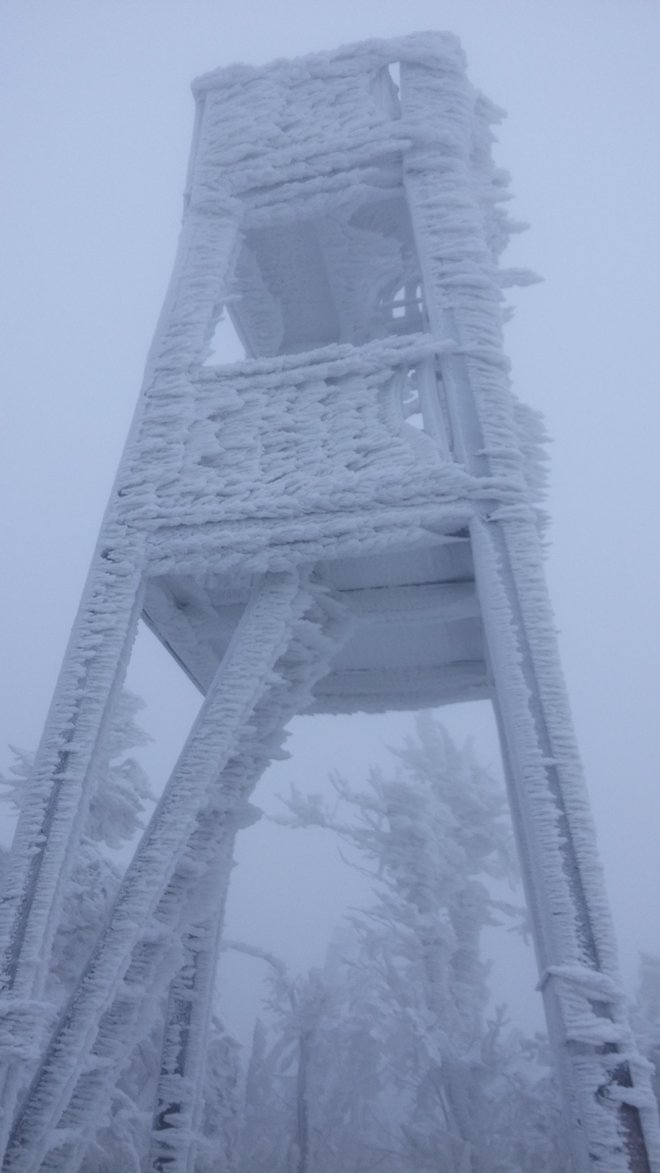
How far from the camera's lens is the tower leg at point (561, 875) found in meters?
2.17

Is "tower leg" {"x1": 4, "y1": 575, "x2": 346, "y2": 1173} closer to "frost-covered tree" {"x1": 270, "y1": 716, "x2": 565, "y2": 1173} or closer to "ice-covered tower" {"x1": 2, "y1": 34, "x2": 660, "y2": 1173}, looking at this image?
"ice-covered tower" {"x1": 2, "y1": 34, "x2": 660, "y2": 1173}

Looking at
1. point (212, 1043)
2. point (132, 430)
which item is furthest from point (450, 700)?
point (212, 1043)

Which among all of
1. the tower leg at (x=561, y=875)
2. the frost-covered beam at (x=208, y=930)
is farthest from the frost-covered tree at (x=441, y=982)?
the tower leg at (x=561, y=875)

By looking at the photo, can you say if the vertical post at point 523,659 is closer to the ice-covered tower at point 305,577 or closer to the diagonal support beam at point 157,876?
the ice-covered tower at point 305,577

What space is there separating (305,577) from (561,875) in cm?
172

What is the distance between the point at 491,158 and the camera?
491cm

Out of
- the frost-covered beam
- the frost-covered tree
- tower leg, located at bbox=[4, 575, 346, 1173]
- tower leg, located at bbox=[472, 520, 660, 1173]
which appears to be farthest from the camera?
the frost-covered tree

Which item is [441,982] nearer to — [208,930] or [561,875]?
[208,930]

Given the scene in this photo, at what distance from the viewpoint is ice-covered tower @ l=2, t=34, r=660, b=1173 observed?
2.67m

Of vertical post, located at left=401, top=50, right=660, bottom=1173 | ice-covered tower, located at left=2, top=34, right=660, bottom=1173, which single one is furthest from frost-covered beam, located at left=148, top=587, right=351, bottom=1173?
vertical post, located at left=401, top=50, right=660, bottom=1173

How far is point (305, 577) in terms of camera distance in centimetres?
355

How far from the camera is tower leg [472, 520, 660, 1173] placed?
2166 mm

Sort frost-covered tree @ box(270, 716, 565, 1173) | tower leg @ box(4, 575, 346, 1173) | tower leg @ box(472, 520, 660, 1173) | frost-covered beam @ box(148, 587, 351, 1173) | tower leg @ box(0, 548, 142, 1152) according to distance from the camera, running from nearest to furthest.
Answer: tower leg @ box(472, 520, 660, 1173), tower leg @ box(0, 548, 142, 1152), tower leg @ box(4, 575, 346, 1173), frost-covered beam @ box(148, 587, 351, 1173), frost-covered tree @ box(270, 716, 565, 1173)

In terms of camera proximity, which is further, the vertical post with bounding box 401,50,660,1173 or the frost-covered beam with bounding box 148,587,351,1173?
the frost-covered beam with bounding box 148,587,351,1173
